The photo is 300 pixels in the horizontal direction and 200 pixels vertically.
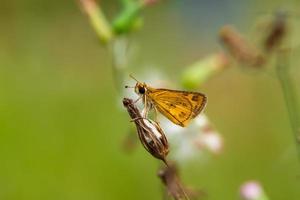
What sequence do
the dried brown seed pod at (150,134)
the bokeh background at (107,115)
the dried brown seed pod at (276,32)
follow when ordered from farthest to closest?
the bokeh background at (107,115) < the dried brown seed pod at (276,32) < the dried brown seed pod at (150,134)

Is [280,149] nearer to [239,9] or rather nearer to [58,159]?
[58,159]

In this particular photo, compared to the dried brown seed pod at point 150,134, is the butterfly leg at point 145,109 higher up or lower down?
higher up

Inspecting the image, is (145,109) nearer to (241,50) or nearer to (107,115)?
(241,50)

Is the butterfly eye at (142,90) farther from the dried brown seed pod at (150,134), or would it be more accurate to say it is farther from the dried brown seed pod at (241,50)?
the dried brown seed pod at (241,50)

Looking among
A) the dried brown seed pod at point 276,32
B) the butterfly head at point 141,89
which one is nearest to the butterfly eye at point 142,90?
the butterfly head at point 141,89

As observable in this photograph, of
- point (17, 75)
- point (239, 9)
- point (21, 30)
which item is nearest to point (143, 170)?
point (17, 75)

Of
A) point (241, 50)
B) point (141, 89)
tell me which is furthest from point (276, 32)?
point (141, 89)

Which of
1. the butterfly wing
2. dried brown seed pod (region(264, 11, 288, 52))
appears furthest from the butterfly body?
dried brown seed pod (region(264, 11, 288, 52))
